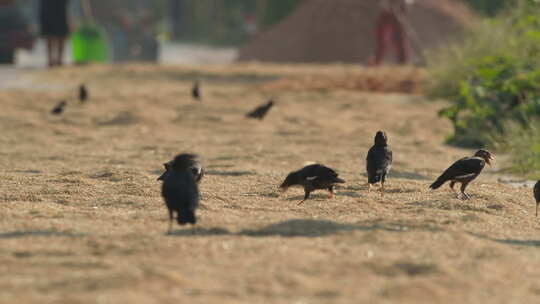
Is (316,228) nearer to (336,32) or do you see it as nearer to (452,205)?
(452,205)

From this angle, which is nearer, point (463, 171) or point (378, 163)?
point (463, 171)

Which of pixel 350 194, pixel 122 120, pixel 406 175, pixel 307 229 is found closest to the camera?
pixel 307 229

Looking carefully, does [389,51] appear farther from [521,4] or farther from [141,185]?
[141,185]

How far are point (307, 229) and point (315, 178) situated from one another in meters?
1.14

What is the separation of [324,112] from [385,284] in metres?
10.8

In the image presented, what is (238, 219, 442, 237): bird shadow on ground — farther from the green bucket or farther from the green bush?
the green bucket

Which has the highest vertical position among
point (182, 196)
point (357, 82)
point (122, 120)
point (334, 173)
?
point (357, 82)

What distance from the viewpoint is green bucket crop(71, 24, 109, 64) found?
91.6ft

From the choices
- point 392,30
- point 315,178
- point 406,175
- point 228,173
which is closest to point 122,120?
point 228,173

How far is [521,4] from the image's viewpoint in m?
17.0

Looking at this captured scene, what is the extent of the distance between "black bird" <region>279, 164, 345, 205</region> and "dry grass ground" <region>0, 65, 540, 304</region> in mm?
165

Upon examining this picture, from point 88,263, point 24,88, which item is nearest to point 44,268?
point 88,263

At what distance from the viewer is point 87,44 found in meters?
28.1

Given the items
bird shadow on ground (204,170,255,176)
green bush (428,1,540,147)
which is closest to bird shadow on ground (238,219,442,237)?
bird shadow on ground (204,170,255,176)
